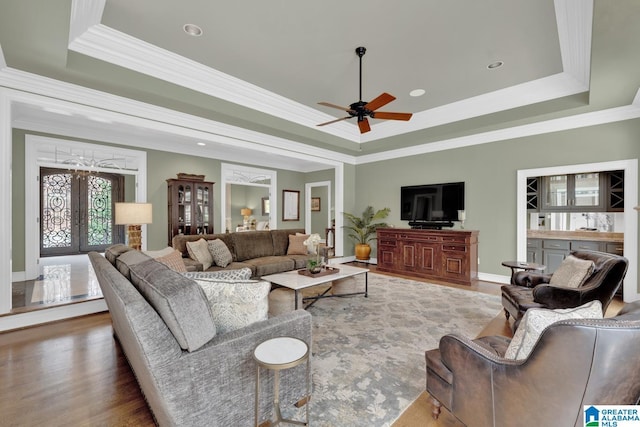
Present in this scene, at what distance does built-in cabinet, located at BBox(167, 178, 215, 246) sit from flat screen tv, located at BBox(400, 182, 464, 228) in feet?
14.4

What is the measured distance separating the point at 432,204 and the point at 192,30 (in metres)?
5.02

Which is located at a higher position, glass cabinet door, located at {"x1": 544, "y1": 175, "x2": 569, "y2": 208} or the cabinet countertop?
glass cabinet door, located at {"x1": 544, "y1": 175, "x2": 569, "y2": 208}

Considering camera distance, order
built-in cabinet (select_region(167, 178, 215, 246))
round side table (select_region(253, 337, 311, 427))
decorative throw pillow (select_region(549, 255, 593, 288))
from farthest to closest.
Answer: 1. built-in cabinet (select_region(167, 178, 215, 246))
2. decorative throw pillow (select_region(549, 255, 593, 288))
3. round side table (select_region(253, 337, 311, 427))

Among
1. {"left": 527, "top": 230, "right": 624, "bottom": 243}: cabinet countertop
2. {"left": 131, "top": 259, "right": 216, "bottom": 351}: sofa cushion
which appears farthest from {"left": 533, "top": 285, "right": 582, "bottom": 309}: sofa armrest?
{"left": 527, "top": 230, "right": 624, "bottom": 243}: cabinet countertop

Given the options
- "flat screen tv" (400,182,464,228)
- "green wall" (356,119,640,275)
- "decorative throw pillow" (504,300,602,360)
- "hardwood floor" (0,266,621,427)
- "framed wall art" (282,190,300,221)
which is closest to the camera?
"decorative throw pillow" (504,300,602,360)

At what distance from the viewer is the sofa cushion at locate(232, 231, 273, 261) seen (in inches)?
191

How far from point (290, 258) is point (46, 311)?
3.20 metres

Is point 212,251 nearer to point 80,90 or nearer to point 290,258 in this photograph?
point 290,258

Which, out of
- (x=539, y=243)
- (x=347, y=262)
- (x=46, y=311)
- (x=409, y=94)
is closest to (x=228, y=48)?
(x=409, y=94)

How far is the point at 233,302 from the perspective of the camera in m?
1.65

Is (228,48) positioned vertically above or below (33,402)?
above

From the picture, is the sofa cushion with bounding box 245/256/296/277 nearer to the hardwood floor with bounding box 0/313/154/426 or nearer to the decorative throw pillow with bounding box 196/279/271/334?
the hardwood floor with bounding box 0/313/154/426

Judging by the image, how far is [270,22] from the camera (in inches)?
107

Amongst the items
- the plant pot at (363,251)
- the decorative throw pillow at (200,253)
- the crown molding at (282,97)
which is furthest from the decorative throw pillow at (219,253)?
the plant pot at (363,251)
